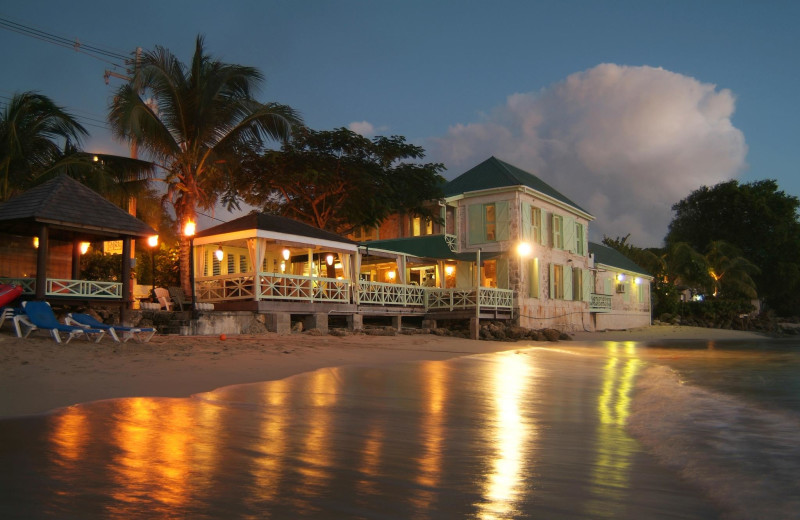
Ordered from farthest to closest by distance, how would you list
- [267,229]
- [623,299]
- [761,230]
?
[761,230], [623,299], [267,229]

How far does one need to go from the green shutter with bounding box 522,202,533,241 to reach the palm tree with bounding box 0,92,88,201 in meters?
16.5

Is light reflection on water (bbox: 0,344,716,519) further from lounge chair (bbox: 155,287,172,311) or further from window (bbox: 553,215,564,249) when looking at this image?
window (bbox: 553,215,564,249)

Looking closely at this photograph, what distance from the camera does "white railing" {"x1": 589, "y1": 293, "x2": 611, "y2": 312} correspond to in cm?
3317

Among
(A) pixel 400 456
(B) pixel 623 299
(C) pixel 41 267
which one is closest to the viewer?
(A) pixel 400 456

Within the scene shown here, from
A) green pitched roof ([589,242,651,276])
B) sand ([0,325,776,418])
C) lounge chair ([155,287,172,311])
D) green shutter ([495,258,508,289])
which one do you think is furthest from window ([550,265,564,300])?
lounge chair ([155,287,172,311])

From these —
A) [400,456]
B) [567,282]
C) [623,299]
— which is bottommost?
[400,456]

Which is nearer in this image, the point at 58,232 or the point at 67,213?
the point at 67,213

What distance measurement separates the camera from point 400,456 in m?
4.70

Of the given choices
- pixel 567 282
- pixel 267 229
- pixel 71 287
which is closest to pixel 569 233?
pixel 567 282

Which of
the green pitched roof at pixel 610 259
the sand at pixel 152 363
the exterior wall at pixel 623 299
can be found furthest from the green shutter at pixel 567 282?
the sand at pixel 152 363

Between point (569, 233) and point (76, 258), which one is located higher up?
point (569, 233)

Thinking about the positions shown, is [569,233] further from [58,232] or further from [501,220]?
[58,232]

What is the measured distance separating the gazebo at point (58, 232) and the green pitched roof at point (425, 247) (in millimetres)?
10924

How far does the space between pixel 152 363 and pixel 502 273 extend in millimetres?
18539
